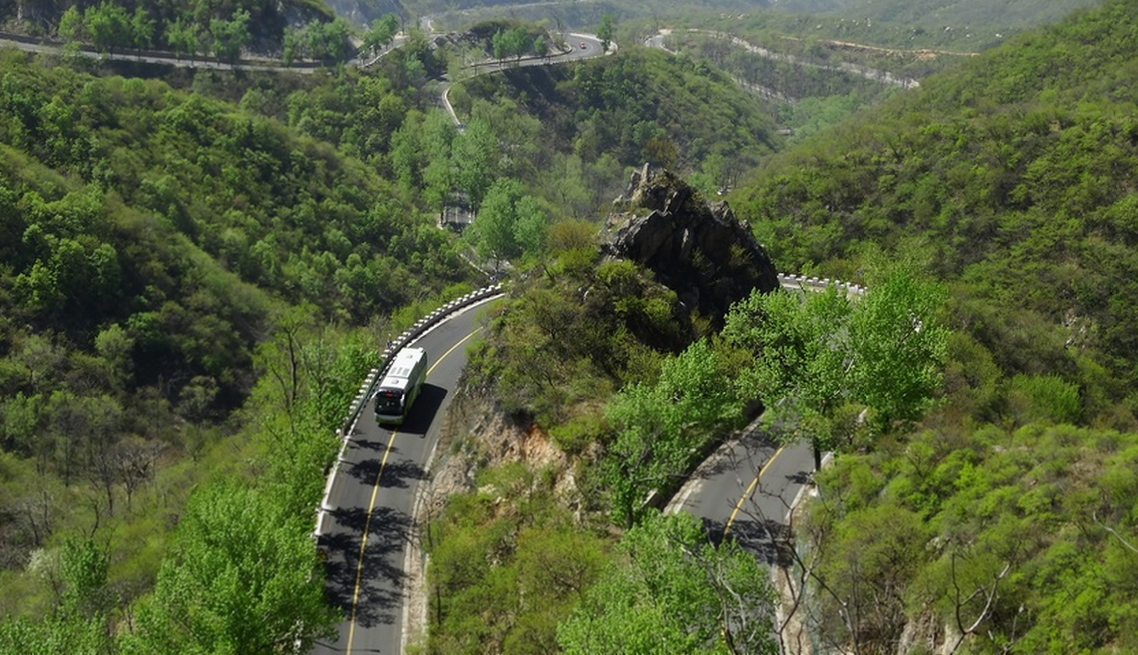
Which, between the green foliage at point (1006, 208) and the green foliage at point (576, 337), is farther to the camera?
the green foliage at point (1006, 208)

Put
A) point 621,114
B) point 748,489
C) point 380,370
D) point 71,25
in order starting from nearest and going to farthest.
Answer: point 748,489 < point 380,370 < point 71,25 < point 621,114

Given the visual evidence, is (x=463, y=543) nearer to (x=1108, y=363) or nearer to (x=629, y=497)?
(x=629, y=497)

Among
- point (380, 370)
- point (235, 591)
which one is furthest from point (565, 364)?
point (235, 591)

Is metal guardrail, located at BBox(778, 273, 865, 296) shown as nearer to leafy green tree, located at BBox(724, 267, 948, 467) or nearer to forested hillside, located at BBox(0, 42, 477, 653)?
leafy green tree, located at BBox(724, 267, 948, 467)

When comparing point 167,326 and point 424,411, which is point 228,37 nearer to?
point 167,326

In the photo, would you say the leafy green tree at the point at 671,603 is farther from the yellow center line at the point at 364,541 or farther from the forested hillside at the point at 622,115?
the forested hillside at the point at 622,115

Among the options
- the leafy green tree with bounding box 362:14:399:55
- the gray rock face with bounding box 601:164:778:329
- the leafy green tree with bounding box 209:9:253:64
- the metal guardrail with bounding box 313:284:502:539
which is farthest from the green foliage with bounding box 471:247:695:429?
the leafy green tree with bounding box 362:14:399:55

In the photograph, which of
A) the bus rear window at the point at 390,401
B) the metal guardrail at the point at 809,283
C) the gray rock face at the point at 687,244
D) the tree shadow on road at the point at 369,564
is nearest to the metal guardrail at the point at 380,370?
the tree shadow on road at the point at 369,564
